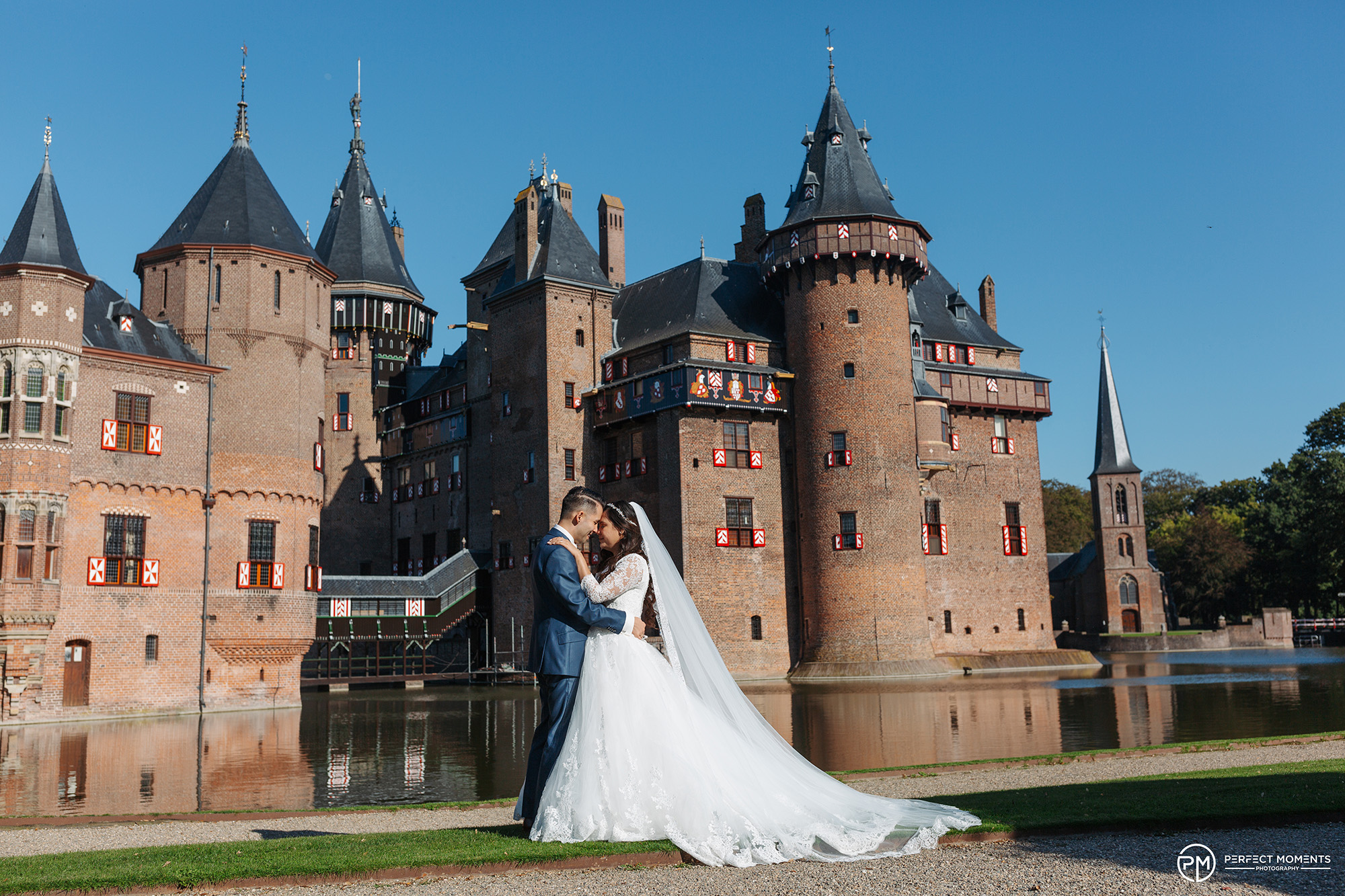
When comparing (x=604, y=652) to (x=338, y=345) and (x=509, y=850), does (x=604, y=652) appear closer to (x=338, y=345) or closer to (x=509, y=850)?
(x=509, y=850)

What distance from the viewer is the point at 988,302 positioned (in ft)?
172

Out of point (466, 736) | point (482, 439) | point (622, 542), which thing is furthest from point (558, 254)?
point (622, 542)

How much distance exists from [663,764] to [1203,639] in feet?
199

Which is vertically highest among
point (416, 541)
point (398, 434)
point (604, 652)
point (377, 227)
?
point (377, 227)

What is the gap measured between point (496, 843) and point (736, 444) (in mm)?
33833

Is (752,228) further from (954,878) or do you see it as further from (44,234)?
(954,878)

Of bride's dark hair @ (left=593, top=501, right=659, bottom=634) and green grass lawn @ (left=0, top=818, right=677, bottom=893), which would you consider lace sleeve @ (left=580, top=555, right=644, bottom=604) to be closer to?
bride's dark hair @ (left=593, top=501, right=659, bottom=634)

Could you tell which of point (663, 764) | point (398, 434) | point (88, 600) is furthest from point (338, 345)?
point (663, 764)

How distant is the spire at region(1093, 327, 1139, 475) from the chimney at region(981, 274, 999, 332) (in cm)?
1413

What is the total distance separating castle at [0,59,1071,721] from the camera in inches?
1038

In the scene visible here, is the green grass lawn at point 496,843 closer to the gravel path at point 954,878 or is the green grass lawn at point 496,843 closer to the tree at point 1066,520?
the gravel path at point 954,878

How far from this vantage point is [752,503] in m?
Answer: 41.1

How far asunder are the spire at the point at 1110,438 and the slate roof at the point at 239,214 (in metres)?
46.4

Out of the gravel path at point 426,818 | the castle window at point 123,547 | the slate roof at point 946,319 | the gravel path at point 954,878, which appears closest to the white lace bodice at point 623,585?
the gravel path at point 954,878
